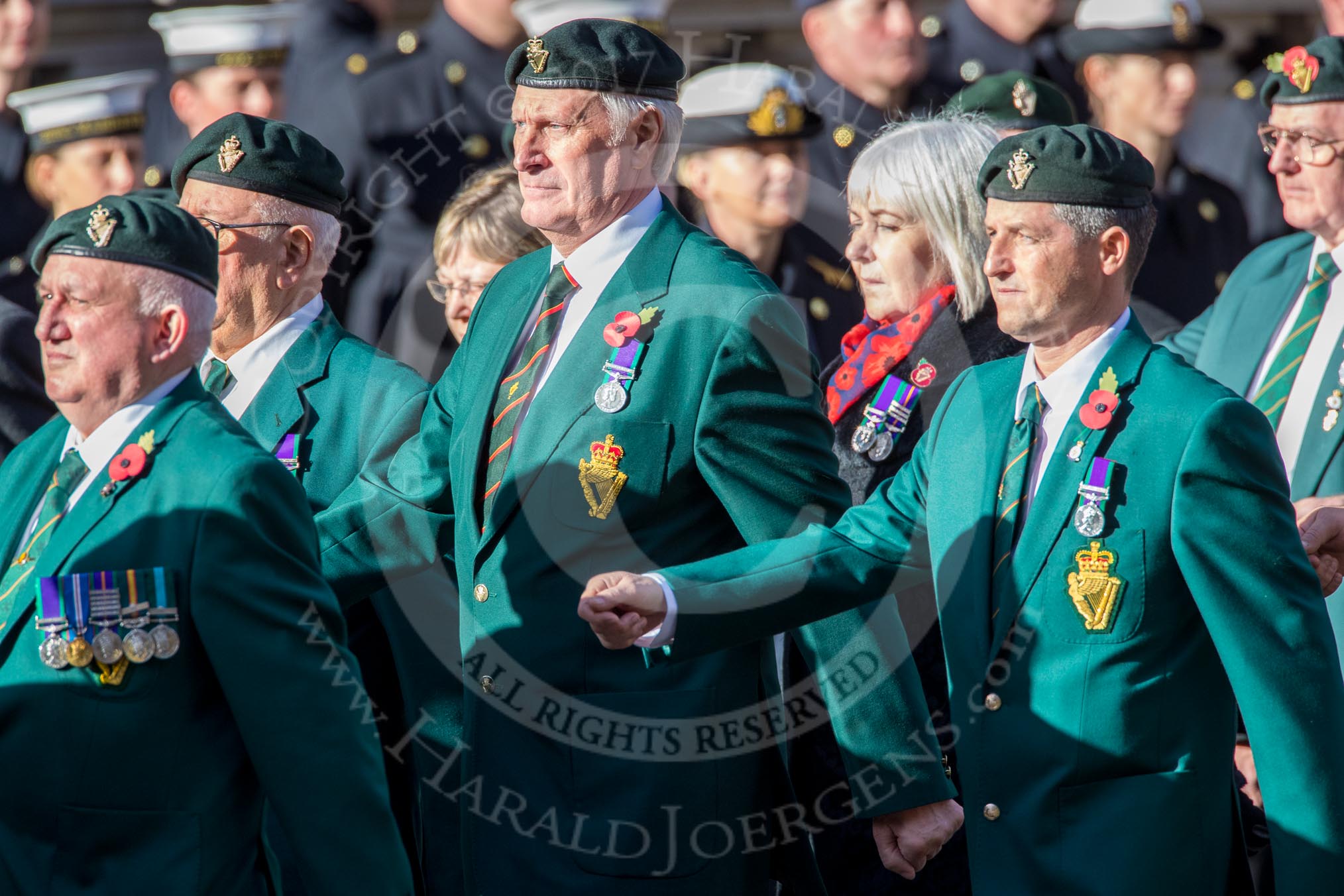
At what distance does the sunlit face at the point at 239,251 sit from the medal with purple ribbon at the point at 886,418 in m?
1.36

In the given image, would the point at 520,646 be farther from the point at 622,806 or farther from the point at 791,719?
the point at 791,719

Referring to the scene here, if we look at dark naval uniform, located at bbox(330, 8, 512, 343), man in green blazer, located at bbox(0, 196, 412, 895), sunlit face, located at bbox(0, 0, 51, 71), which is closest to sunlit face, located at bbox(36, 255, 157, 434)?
man in green blazer, located at bbox(0, 196, 412, 895)

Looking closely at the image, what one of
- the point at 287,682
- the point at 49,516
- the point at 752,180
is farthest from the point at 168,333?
the point at 752,180

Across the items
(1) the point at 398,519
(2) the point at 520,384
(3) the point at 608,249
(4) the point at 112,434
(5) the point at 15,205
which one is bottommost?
(5) the point at 15,205

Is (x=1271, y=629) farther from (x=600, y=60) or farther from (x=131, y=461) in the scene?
(x=131, y=461)

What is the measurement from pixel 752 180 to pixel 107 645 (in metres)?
3.24

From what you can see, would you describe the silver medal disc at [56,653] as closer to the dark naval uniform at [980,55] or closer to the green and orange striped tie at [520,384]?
the green and orange striped tie at [520,384]

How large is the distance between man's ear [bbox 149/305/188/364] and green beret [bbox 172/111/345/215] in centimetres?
110

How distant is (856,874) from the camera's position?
4172 millimetres

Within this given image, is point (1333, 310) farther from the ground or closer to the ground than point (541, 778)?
farther from the ground

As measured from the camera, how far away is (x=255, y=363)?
4082mm

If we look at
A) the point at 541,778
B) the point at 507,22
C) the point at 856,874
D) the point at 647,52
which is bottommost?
the point at 856,874

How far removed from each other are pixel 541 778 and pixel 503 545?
1.40 ft

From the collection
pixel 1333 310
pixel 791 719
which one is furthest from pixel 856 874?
pixel 1333 310
